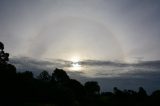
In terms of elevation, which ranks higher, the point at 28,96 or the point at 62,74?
the point at 62,74

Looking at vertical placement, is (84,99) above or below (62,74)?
below

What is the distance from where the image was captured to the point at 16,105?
60.5 metres

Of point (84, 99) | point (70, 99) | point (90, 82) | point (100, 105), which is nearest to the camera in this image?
point (70, 99)

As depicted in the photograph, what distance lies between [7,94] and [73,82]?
135 ft

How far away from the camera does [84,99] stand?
299 ft

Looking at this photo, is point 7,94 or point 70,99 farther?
point 70,99

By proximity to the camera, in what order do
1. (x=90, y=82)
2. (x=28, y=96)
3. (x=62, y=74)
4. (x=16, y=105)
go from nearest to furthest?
1. (x=16, y=105)
2. (x=28, y=96)
3. (x=62, y=74)
4. (x=90, y=82)

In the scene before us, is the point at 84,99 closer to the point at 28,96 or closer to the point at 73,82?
the point at 73,82

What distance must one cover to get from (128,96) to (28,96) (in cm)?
4473

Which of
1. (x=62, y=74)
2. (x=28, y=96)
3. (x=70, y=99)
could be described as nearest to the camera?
(x=28, y=96)

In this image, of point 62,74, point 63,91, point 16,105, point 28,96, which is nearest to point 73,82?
point 62,74

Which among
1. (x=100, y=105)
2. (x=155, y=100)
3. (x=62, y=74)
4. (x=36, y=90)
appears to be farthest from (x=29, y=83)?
(x=62, y=74)

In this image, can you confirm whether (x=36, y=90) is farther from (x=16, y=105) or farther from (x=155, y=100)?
(x=155, y=100)

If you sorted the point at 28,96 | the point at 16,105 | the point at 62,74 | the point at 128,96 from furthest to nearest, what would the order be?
1. the point at 62,74
2. the point at 128,96
3. the point at 28,96
4. the point at 16,105
